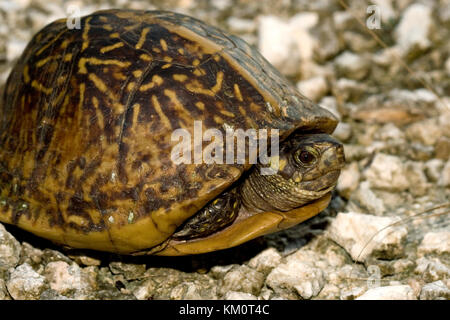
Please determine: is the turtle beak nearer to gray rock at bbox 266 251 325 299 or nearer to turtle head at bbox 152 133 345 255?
turtle head at bbox 152 133 345 255

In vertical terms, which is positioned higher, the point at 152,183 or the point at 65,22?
the point at 65,22

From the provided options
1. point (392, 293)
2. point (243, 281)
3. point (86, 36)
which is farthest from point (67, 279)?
point (392, 293)

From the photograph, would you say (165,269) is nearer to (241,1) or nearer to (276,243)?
(276,243)

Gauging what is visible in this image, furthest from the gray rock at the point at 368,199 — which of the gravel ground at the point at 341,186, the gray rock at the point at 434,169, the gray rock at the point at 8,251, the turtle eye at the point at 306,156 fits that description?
the gray rock at the point at 8,251

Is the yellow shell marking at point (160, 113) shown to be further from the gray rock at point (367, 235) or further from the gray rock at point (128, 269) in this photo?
the gray rock at point (367, 235)

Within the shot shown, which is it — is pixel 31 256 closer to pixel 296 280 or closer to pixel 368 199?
pixel 296 280

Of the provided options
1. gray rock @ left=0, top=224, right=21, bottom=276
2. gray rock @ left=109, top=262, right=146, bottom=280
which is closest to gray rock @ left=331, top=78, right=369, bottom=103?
gray rock @ left=109, top=262, right=146, bottom=280
